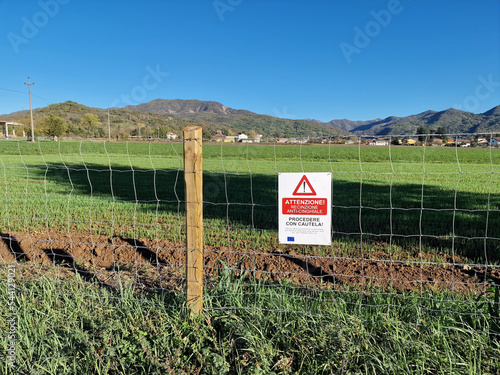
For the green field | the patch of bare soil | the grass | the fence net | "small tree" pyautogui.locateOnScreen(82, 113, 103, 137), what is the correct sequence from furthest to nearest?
"small tree" pyautogui.locateOnScreen(82, 113, 103, 137)
the green field
the patch of bare soil
the fence net
the grass

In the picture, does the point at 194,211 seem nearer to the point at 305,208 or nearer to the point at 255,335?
the point at 305,208

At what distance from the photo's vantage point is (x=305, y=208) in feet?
11.5

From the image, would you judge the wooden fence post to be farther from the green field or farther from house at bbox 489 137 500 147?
house at bbox 489 137 500 147

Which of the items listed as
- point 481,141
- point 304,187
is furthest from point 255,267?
point 481,141

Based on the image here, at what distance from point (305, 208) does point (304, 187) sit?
0.71 ft

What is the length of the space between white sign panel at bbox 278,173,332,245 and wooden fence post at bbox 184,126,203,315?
2.72 feet

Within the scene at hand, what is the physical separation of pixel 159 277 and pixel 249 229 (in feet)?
8.78

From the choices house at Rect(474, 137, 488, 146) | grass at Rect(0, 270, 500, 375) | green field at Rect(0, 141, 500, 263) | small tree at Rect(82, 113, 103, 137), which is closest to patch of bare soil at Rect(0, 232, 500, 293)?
green field at Rect(0, 141, 500, 263)

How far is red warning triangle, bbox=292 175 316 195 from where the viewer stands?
11.3ft

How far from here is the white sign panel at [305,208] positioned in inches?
135

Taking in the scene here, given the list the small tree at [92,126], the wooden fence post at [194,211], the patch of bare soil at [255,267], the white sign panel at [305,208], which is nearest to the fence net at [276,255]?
the patch of bare soil at [255,267]

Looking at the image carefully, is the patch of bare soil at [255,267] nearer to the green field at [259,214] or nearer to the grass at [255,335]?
the green field at [259,214]

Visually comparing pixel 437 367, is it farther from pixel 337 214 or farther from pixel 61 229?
pixel 61 229

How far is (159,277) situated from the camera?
4406mm
